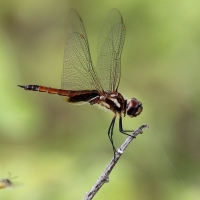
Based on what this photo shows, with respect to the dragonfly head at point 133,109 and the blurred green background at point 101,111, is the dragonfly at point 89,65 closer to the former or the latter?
the dragonfly head at point 133,109

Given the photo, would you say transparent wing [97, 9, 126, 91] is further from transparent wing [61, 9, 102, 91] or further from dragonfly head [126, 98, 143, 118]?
dragonfly head [126, 98, 143, 118]

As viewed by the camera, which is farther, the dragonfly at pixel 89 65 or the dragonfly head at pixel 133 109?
the dragonfly at pixel 89 65

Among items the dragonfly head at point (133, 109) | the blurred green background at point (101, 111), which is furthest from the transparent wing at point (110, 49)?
the blurred green background at point (101, 111)

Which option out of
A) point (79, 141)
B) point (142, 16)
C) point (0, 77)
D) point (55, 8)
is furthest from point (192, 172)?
point (55, 8)

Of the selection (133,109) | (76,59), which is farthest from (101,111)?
(133,109)

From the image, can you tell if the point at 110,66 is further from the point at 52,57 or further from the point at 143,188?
the point at 52,57

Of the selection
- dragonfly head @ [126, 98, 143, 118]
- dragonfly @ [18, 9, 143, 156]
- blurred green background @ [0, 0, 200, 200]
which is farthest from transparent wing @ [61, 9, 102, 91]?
blurred green background @ [0, 0, 200, 200]

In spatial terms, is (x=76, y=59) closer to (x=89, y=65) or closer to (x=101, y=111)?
(x=89, y=65)

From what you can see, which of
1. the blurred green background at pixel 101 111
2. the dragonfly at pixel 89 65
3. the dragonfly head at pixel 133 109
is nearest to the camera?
the dragonfly head at pixel 133 109
